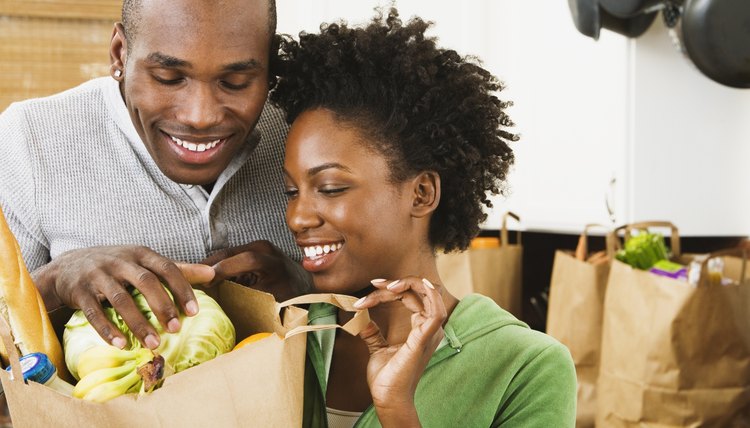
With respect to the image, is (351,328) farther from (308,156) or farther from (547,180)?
(547,180)

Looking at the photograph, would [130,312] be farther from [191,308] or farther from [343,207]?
[343,207]

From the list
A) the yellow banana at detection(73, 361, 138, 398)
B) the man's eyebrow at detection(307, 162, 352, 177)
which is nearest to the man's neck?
the man's eyebrow at detection(307, 162, 352, 177)

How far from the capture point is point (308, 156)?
1.00 m

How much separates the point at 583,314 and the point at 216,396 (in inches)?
61.9

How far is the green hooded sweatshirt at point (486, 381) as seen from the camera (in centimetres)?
95

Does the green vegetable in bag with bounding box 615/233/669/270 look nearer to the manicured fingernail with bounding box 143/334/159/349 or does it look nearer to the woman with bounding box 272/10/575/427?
the woman with bounding box 272/10/575/427

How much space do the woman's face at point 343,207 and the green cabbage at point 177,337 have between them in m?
0.19

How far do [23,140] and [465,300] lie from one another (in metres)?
0.61

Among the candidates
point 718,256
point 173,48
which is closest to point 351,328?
point 173,48

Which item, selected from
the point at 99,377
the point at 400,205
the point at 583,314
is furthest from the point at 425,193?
the point at 583,314

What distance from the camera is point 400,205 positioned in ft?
3.37

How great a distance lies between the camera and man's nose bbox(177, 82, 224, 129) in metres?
0.97

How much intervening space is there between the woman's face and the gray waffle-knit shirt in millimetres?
152

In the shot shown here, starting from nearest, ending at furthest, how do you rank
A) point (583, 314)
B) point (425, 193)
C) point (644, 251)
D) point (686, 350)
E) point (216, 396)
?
1. point (216, 396)
2. point (425, 193)
3. point (686, 350)
4. point (644, 251)
5. point (583, 314)
